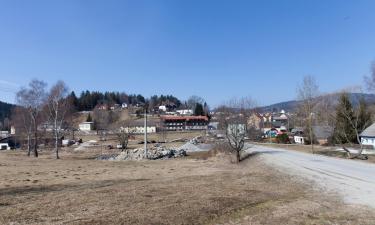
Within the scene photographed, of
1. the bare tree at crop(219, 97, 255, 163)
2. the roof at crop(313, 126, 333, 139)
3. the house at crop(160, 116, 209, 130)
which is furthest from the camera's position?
the house at crop(160, 116, 209, 130)

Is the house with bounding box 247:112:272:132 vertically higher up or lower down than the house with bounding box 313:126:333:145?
higher up

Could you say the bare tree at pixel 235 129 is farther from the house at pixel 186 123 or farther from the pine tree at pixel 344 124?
the house at pixel 186 123

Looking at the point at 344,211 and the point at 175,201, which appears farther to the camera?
the point at 175,201

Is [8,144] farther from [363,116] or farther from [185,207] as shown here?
[185,207]

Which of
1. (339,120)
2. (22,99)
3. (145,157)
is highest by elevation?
(22,99)

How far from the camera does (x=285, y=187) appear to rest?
1683cm

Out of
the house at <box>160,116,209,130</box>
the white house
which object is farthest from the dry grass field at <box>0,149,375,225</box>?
the house at <box>160,116,209,130</box>

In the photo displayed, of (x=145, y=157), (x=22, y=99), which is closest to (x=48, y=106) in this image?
(x=22, y=99)

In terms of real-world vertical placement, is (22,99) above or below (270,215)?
above

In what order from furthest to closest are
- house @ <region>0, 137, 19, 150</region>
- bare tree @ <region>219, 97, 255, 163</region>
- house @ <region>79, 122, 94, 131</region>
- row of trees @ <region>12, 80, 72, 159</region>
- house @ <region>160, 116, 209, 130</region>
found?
house @ <region>79, 122, 94, 131</region>, house @ <region>160, 116, 209, 130</region>, house @ <region>0, 137, 19, 150</region>, row of trees @ <region>12, 80, 72, 159</region>, bare tree @ <region>219, 97, 255, 163</region>

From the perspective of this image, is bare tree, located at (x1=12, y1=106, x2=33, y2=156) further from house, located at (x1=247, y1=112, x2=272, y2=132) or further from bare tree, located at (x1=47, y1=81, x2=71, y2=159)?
house, located at (x1=247, y1=112, x2=272, y2=132)

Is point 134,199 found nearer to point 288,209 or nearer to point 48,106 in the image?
point 288,209

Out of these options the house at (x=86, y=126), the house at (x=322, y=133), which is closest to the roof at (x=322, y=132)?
the house at (x=322, y=133)

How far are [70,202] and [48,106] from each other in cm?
4736
